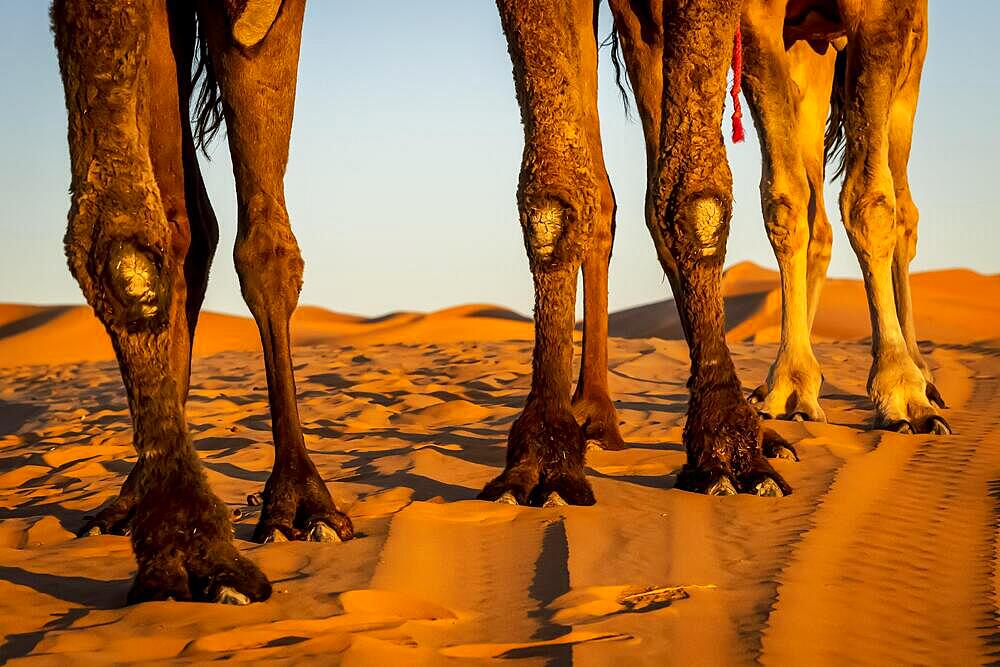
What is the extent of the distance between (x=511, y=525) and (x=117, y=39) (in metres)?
2.16

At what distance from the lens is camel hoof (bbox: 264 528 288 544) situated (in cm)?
502

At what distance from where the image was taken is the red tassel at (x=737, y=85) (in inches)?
351

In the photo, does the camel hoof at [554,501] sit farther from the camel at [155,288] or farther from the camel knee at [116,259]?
the camel knee at [116,259]

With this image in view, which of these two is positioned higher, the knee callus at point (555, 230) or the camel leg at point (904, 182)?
the camel leg at point (904, 182)

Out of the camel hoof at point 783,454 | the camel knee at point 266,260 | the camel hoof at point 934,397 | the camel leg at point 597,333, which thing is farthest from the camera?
the camel hoof at point 934,397

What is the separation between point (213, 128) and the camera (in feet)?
21.2

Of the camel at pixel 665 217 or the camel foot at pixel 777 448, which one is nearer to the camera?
the camel at pixel 665 217

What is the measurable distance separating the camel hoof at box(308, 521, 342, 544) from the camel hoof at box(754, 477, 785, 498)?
1.77 m

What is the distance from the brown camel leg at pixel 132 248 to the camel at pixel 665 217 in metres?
1.67

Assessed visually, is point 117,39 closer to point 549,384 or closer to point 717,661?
point 549,384

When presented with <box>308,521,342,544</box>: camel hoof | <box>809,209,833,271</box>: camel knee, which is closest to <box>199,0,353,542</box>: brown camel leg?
<box>308,521,342,544</box>: camel hoof

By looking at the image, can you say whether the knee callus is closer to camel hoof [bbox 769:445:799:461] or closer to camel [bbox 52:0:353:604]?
camel [bbox 52:0:353:604]

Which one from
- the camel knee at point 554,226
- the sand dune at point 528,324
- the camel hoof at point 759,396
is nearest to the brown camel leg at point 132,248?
the camel knee at point 554,226

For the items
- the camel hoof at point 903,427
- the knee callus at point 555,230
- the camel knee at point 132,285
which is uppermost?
the knee callus at point 555,230
